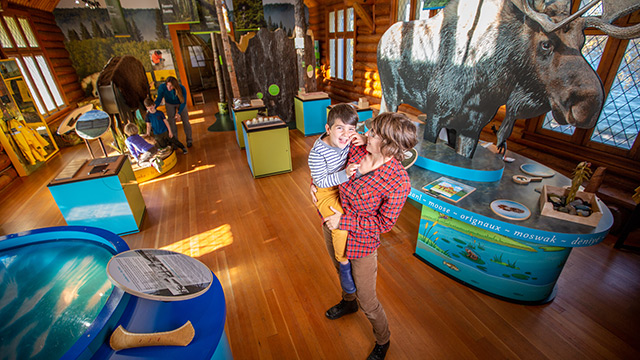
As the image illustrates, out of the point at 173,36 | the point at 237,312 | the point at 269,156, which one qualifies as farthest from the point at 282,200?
the point at 173,36

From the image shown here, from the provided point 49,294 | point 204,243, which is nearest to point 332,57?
point 204,243

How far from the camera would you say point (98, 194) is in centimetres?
371

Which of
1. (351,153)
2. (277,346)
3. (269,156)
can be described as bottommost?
(277,346)

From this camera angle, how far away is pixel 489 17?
2881mm

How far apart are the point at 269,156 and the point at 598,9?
212 inches

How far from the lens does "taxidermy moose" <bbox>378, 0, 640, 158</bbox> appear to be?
8.16 feet

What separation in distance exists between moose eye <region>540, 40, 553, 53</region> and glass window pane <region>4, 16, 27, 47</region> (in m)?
10.9

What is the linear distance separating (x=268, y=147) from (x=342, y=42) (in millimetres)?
7340

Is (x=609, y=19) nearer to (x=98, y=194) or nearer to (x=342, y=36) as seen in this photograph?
(x=98, y=194)

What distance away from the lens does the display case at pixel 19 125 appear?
18.6ft

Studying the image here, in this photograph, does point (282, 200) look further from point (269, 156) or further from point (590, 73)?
point (590, 73)

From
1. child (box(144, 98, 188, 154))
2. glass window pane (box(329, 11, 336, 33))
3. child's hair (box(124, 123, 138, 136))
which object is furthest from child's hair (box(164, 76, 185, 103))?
→ glass window pane (box(329, 11, 336, 33))

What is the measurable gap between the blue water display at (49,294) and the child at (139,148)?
428 centimetres

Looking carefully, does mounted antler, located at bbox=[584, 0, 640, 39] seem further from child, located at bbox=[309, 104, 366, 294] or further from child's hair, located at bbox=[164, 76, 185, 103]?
child's hair, located at bbox=[164, 76, 185, 103]
